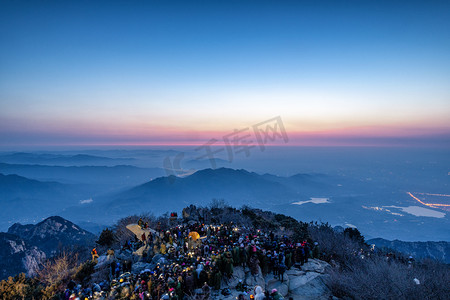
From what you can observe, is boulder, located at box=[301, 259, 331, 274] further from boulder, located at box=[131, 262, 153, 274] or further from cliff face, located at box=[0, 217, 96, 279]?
cliff face, located at box=[0, 217, 96, 279]

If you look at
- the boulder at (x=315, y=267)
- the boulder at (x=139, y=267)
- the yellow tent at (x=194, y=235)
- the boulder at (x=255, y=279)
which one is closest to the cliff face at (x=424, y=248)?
the boulder at (x=315, y=267)

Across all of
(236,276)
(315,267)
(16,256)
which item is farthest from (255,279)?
(16,256)

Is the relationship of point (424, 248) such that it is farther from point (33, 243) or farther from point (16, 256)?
point (33, 243)

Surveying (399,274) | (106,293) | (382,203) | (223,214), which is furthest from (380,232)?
(106,293)

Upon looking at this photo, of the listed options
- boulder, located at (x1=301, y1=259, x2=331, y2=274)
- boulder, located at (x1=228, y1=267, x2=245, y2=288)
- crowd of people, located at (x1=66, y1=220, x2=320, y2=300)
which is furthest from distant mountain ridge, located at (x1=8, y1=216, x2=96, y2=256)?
boulder, located at (x1=301, y1=259, x2=331, y2=274)

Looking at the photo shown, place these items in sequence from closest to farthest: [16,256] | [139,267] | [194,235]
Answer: [139,267] → [194,235] → [16,256]

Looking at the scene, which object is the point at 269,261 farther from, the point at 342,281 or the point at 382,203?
the point at 382,203
